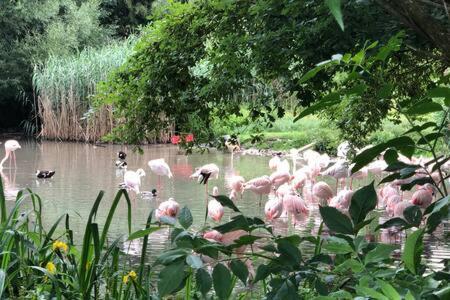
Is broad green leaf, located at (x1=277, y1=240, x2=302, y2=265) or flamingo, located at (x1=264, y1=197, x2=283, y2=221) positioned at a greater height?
broad green leaf, located at (x1=277, y1=240, x2=302, y2=265)

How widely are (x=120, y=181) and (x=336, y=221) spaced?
894 centimetres

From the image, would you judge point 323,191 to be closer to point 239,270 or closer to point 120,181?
point 120,181

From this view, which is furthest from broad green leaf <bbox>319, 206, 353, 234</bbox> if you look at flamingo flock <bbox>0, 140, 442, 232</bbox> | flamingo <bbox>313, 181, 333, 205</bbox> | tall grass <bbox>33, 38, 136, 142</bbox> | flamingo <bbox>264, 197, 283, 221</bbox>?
tall grass <bbox>33, 38, 136, 142</bbox>

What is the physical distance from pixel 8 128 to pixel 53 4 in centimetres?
388

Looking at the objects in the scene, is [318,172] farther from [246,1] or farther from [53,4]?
[53,4]

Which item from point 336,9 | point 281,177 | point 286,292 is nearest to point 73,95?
point 281,177

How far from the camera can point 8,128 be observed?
2150 cm

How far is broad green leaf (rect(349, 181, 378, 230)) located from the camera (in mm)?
994

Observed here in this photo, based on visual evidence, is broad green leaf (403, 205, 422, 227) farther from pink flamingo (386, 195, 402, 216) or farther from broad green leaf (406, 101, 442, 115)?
pink flamingo (386, 195, 402, 216)

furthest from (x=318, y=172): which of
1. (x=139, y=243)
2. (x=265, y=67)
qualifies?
(x=265, y=67)

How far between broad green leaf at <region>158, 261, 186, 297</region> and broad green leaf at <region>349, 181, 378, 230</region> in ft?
0.82

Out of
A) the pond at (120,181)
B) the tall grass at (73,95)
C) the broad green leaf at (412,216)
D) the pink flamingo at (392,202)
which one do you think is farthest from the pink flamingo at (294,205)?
the tall grass at (73,95)

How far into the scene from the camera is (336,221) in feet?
3.21

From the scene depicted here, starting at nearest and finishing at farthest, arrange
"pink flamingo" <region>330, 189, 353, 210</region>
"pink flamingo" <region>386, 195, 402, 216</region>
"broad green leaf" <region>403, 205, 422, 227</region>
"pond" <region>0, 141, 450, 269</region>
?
1. "broad green leaf" <region>403, 205, 422, 227</region>
2. "pond" <region>0, 141, 450, 269</region>
3. "pink flamingo" <region>330, 189, 353, 210</region>
4. "pink flamingo" <region>386, 195, 402, 216</region>
